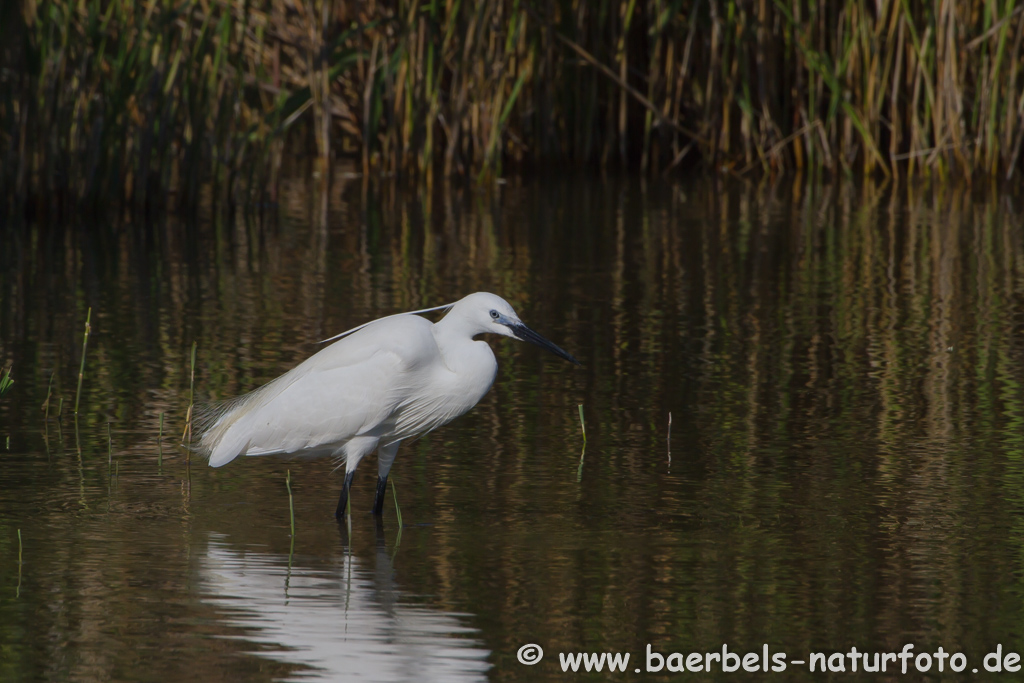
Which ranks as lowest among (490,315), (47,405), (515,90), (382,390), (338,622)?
(338,622)

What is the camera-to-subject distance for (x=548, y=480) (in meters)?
4.77

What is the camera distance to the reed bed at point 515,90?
9.85 m

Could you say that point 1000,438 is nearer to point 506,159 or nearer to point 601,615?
point 601,615

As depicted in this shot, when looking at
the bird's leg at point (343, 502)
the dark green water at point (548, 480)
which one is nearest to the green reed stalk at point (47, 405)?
the dark green water at point (548, 480)

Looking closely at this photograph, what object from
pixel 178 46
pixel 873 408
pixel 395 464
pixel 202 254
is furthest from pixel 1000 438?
pixel 178 46

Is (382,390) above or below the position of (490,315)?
below

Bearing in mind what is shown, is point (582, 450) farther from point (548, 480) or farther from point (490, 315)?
point (490, 315)

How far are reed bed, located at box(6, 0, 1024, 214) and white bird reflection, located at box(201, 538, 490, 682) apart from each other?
247 inches

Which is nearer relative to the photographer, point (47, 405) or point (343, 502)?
point (343, 502)

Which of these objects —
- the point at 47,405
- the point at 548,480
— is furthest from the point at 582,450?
the point at 47,405

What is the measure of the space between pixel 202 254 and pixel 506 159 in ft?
17.1

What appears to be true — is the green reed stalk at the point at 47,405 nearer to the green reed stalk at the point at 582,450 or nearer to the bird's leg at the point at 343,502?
the bird's leg at the point at 343,502

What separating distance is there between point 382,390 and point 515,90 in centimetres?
817

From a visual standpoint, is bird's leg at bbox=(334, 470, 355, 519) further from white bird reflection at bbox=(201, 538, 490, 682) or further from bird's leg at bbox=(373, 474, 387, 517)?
white bird reflection at bbox=(201, 538, 490, 682)
